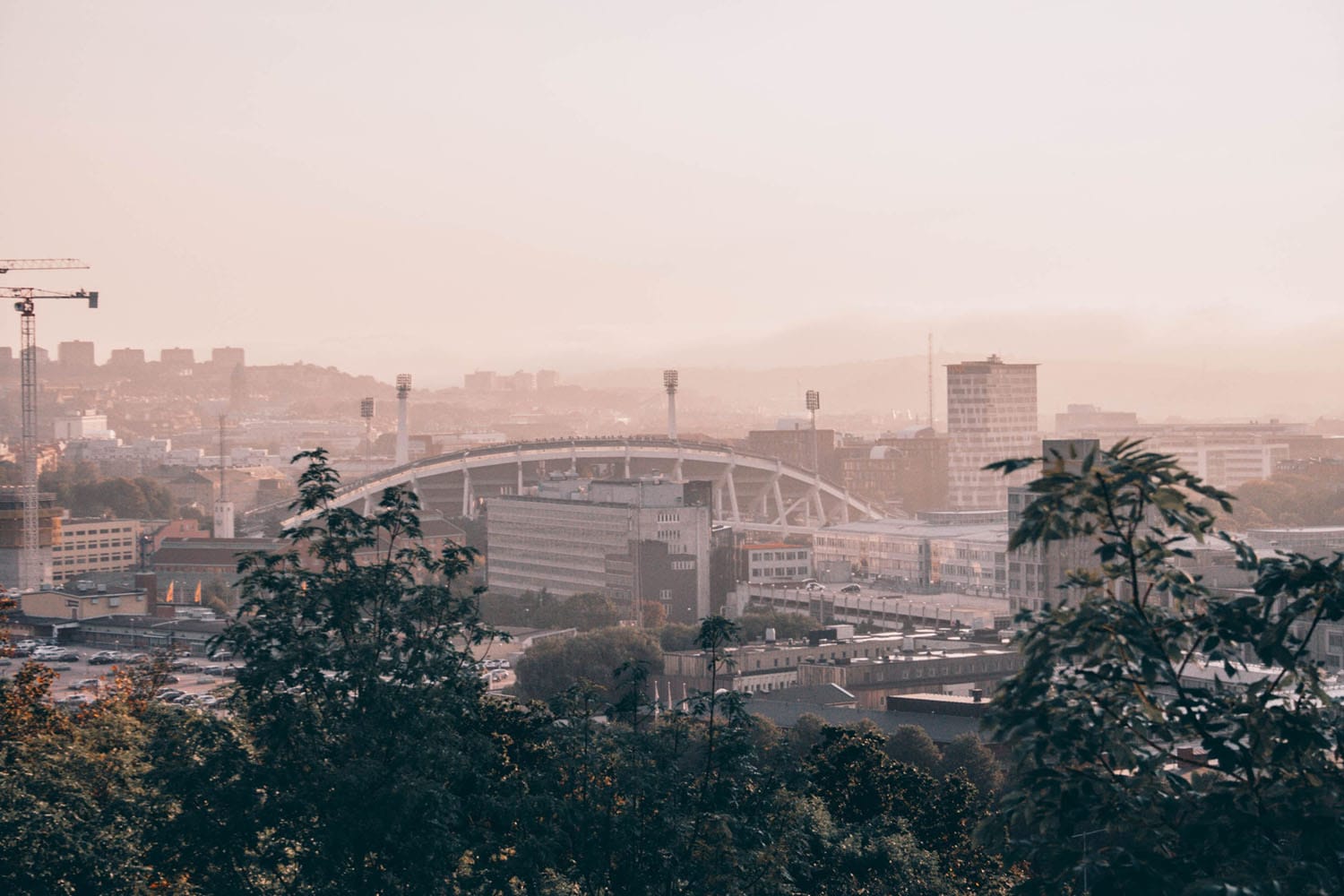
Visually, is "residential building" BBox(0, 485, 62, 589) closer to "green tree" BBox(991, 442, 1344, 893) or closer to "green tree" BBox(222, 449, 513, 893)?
"green tree" BBox(222, 449, 513, 893)

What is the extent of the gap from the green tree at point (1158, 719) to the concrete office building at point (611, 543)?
4167 cm

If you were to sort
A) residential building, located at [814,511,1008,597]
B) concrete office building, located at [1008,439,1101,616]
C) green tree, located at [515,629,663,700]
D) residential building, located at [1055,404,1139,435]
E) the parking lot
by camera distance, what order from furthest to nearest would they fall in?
residential building, located at [1055,404,1139,435] < residential building, located at [814,511,1008,597] < the parking lot < green tree, located at [515,629,663,700] < concrete office building, located at [1008,439,1101,616]

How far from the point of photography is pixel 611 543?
173 ft

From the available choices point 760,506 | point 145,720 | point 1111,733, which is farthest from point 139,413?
point 1111,733

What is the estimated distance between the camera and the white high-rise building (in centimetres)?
9288

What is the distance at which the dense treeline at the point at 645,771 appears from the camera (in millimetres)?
6660

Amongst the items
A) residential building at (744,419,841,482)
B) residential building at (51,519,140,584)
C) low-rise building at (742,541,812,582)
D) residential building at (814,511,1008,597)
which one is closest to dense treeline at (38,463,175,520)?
residential building at (51,519,140,584)

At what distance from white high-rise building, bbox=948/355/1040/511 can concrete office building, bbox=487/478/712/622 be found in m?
36.5

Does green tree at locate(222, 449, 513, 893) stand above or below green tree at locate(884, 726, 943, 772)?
above

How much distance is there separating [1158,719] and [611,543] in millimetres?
46292

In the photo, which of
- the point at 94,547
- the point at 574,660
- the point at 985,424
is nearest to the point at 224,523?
the point at 94,547

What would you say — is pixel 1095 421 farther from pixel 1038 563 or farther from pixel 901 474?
pixel 1038 563

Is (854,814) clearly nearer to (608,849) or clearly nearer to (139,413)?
(608,849)

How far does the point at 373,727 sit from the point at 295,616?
84 centimetres
